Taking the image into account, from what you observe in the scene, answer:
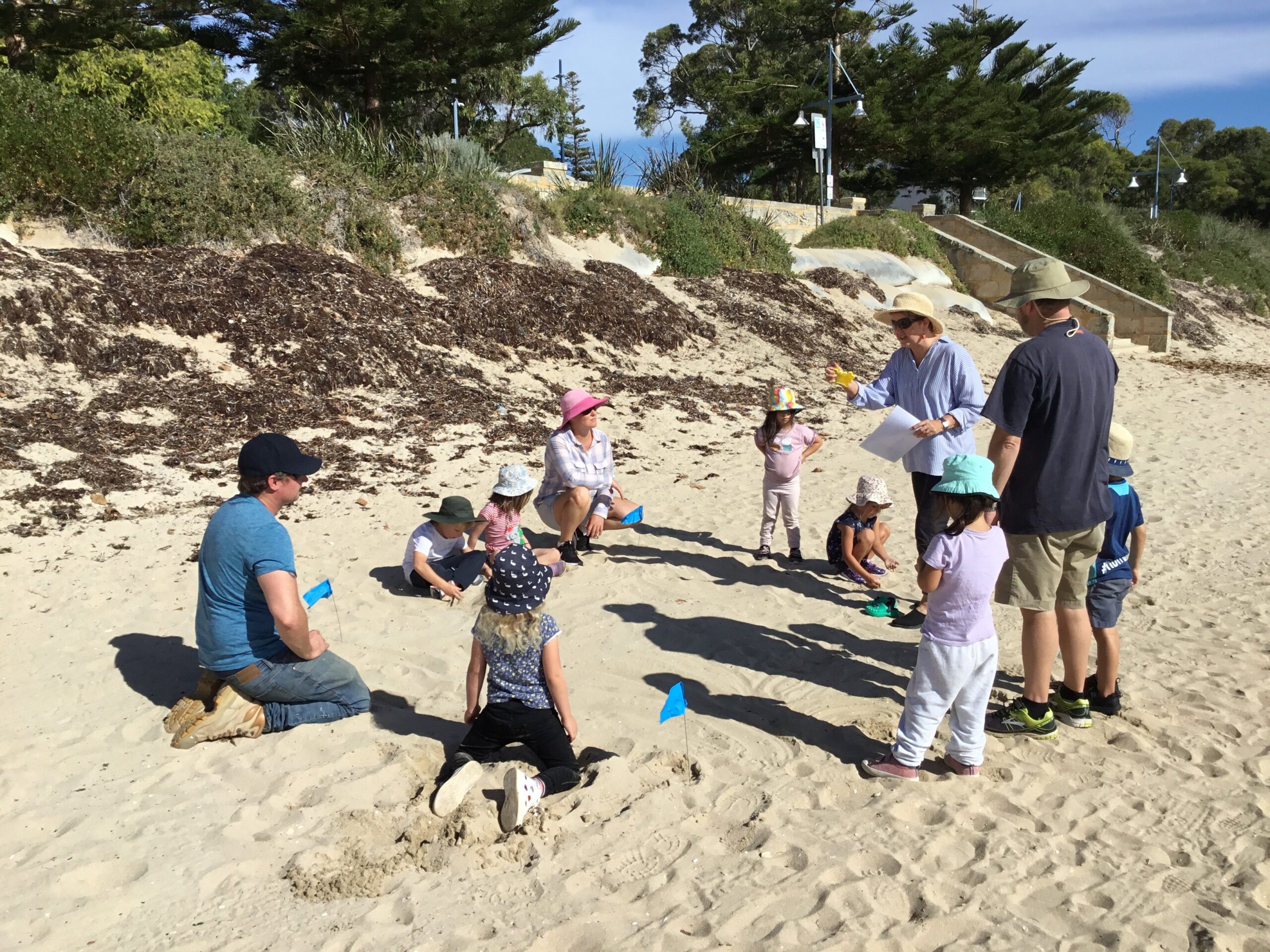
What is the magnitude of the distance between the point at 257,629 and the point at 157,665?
3.57 ft

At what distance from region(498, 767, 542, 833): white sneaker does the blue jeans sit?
110 cm

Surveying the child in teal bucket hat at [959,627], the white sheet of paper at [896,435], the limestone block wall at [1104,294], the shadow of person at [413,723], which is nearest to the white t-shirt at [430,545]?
the shadow of person at [413,723]

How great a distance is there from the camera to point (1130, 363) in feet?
58.2

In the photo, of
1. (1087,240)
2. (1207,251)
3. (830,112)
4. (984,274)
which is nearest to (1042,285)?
(984,274)

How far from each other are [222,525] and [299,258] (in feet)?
27.9

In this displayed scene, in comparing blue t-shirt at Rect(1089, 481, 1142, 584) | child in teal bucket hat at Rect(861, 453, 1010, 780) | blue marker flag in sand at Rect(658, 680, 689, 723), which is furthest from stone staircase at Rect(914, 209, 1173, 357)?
blue marker flag in sand at Rect(658, 680, 689, 723)

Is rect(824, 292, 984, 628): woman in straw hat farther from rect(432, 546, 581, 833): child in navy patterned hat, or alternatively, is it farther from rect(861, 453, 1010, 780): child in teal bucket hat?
rect(432, 546, 581, 833): child in navy patterned hat

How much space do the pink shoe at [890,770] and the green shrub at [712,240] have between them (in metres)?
13.7

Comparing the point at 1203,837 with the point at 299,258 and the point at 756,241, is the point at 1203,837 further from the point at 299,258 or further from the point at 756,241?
the point at 756,241

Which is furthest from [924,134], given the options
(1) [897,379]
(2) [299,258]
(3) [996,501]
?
(3) [996,501]

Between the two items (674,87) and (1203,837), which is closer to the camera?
(1203,837)

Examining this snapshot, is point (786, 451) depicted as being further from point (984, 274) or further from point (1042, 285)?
point (984, 274)

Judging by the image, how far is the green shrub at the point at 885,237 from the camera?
2141cm

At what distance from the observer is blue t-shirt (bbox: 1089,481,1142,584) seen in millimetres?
4109
